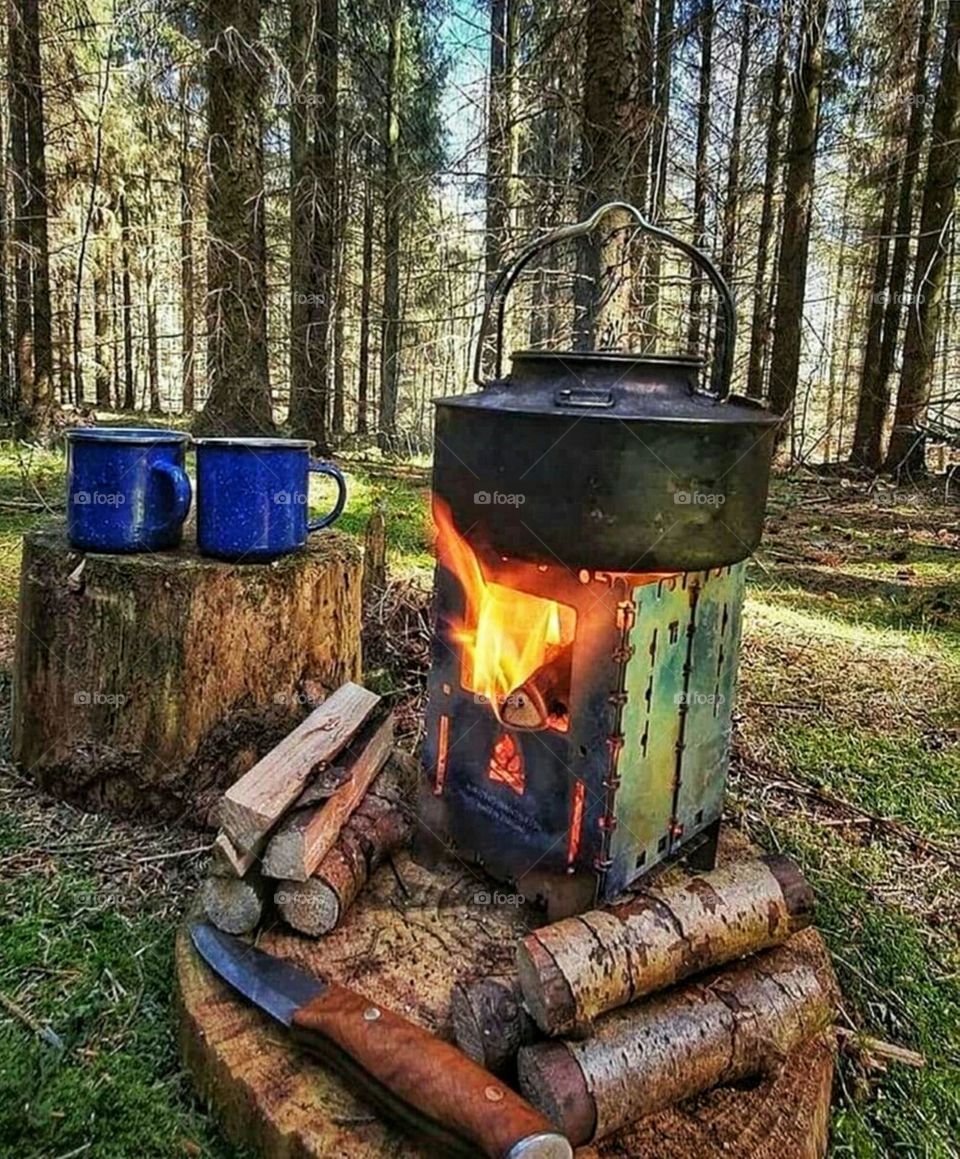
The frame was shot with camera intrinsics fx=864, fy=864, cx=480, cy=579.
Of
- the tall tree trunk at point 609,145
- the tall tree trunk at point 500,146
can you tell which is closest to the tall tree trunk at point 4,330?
the tall tree trunk at point 500,146

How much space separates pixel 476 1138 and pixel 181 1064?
59 cm

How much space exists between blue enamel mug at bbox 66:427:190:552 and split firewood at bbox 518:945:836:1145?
1390 millimetres

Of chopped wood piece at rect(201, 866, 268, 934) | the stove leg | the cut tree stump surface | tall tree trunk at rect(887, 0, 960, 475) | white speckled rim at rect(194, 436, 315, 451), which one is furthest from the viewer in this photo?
tall tree trunk at rect(887, 0, 960, 475)

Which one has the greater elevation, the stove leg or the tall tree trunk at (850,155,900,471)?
the tall tree trunk at (850,155,900,471)

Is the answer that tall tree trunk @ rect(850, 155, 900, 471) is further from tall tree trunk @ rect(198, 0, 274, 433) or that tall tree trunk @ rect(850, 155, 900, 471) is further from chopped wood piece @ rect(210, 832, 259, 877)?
chopped wood piece @ rect(210, 832, 259, 877)

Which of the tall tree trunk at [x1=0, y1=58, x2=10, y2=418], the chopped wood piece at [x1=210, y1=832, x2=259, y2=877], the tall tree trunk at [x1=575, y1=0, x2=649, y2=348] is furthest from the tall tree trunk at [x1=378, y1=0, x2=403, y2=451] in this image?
the chopped wood piece at [x1=210, y1=832, x2=259, y2=877]

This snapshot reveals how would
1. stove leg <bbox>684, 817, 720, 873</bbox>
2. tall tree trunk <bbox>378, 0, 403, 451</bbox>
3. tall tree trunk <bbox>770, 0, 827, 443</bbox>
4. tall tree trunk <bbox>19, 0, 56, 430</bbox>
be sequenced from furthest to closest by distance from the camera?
tall tree trunk <bbox>378, 0, 403, 451</bbox> → tall tree trunk <bbox>770, 0, 827, 443</bbox> → tall tree trunk <bbox>19, 0, 56, 430</bbox> → stove leg <bbox>684, 817, 720, 873</bbox>

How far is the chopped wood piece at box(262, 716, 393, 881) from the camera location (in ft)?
4.80

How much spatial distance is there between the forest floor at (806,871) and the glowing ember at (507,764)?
69 centimetres

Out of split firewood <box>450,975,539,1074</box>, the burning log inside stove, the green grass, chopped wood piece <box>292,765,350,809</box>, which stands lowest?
the green grass

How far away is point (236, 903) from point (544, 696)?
629 mm

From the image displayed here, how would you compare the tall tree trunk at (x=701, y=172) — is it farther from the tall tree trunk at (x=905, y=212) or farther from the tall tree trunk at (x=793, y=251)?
the tall tree trunk at (x=905, y=212)

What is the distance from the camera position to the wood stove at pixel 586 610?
1353 mm

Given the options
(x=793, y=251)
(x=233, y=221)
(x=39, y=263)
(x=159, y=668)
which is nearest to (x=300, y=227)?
(x=39, y=263)
